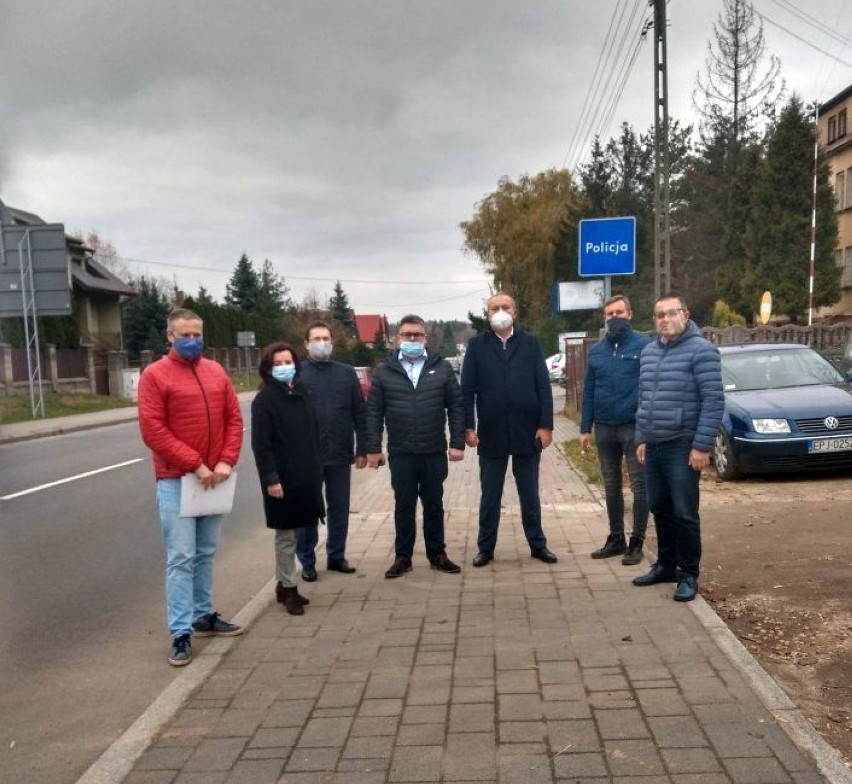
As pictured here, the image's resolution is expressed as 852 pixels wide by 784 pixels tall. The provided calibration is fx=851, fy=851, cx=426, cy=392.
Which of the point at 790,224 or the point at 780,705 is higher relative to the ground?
the point at 790,224

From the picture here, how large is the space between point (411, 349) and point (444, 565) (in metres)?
1.58

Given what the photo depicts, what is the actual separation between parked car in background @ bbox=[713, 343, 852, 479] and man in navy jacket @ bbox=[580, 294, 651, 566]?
3206 millimetres

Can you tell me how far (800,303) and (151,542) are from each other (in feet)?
103

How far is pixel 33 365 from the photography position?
30.3m

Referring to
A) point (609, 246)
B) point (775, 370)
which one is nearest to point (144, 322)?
point (609, 246)

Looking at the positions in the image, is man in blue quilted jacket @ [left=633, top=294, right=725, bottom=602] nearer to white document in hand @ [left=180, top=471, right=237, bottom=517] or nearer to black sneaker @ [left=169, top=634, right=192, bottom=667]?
white document in hand @ [left=180, top=471, right=237, bottom=517]

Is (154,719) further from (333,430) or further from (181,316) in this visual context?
(333,430)

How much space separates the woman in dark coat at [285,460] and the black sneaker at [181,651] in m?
0.76

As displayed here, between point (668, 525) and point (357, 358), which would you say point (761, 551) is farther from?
point (357, 358)

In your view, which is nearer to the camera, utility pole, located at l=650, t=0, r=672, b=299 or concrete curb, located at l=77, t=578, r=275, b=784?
concrete curb, located at l=77, t=578, r=275, b=784

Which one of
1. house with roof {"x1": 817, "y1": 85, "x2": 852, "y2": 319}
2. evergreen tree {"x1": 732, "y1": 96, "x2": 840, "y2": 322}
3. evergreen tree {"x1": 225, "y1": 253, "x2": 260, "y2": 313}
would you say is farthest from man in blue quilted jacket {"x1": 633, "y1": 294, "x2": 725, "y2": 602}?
evergreen tree {"x1": 225, "y1": 253, "x2": 260, "y2": 313}

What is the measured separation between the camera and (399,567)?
6.08m

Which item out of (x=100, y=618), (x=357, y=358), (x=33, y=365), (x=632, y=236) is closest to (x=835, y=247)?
(x=632, y=236)

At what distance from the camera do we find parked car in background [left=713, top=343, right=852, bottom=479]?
887cm
